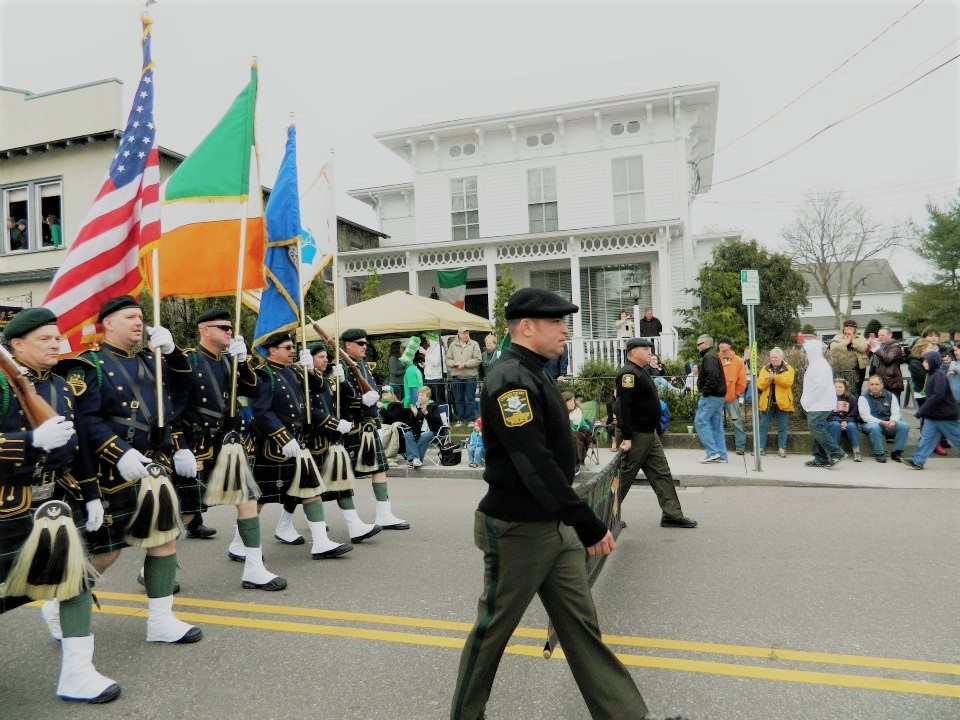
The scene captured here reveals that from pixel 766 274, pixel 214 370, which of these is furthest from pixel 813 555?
pixel 766 274

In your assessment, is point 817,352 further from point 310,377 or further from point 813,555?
point 310,377

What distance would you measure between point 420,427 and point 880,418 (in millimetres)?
7367

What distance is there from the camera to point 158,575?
14.0 feet

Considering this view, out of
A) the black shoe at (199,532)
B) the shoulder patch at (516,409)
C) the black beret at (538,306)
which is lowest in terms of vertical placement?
the black shoe at (199,532)

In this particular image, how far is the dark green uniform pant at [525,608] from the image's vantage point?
2857 millimetres

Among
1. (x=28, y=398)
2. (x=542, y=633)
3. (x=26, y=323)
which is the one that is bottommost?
(x=542, y=633)

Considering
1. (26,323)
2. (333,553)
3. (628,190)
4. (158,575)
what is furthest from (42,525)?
(628,190)

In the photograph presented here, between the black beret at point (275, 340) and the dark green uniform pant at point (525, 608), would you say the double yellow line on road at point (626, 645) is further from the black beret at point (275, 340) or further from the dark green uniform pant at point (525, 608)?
the black beret at point (275, 340)

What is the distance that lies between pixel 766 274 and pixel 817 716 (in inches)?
907

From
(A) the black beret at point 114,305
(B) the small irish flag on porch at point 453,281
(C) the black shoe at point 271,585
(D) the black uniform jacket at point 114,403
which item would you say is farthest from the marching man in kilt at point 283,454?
(B) the small irish flag on porch at point 453,281

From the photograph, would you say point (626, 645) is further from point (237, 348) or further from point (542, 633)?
point (237, 348)

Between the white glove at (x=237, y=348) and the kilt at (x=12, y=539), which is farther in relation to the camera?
the white glove at (x=237, y=348)

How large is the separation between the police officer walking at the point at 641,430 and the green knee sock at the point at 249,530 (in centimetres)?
322

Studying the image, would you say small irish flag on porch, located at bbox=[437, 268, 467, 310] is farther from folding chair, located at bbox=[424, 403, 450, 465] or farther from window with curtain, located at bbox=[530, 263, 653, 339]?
folding chair, located at bbox=[424, 403, 450, 465]
